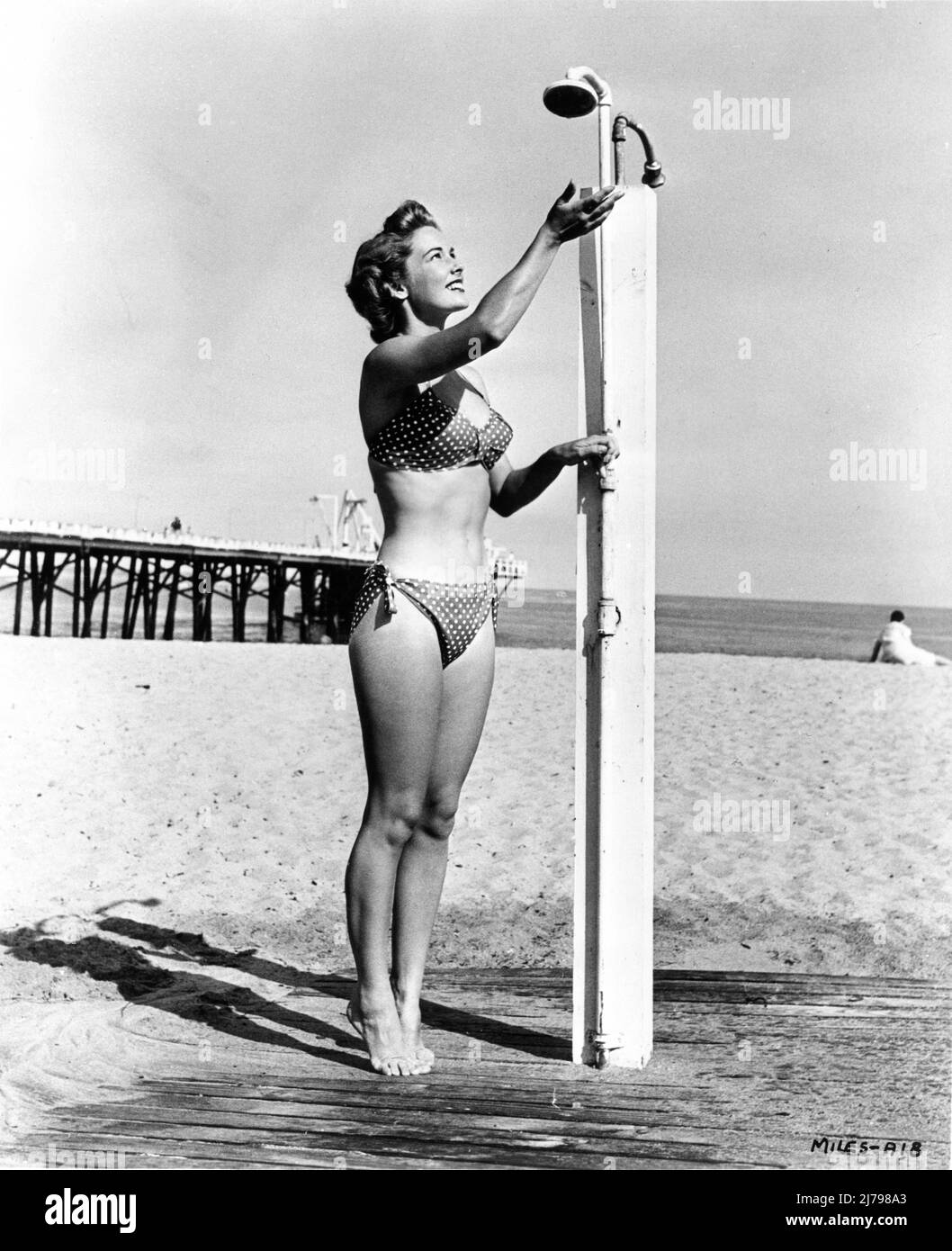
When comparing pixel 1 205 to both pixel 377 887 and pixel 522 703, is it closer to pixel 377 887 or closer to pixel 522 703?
pixel 377 887

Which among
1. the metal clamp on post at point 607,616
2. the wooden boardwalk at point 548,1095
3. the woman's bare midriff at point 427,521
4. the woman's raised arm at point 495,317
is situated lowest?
the wooden boardwalk at point 548,1095

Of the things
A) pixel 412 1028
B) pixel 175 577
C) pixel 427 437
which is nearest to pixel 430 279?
pixel 427 437

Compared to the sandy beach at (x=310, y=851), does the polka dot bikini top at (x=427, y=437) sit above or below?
above

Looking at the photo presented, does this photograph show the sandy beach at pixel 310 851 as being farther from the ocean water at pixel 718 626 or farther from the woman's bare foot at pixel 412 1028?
the ocean water at pixel 718 626

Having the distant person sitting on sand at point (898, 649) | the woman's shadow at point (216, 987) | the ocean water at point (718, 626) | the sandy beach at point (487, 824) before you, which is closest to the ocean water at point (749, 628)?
the ocean water at point (718, 626)

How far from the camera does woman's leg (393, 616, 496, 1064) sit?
138 inches

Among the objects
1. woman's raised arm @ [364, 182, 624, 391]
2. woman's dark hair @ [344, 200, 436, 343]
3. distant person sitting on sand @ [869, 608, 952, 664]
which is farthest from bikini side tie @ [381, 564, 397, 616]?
distant person sitting on sand @ [869, 608, 952, 664]

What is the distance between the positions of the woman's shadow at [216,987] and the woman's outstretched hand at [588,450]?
62.4 inches

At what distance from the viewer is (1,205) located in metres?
5.17

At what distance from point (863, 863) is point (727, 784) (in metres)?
2.49

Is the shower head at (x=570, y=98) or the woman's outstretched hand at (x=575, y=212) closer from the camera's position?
the woman's outstretched hand at (x=575, y=212)

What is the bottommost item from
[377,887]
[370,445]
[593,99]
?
A: [377,887]

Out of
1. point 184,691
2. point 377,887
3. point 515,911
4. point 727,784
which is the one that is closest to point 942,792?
point 727,784

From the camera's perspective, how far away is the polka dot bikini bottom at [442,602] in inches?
133
